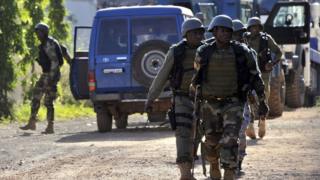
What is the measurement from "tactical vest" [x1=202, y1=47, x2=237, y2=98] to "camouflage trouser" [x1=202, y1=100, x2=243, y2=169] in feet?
0.46

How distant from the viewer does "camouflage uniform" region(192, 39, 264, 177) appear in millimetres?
9352

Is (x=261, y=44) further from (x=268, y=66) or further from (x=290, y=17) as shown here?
(x=290, y=17)

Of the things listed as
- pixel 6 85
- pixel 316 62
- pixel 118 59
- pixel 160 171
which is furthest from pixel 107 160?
pixel 316 62

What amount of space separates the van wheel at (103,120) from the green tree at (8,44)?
475cm

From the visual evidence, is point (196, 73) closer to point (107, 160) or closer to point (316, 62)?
point (107, 160)

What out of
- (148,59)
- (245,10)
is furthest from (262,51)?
(245,10)

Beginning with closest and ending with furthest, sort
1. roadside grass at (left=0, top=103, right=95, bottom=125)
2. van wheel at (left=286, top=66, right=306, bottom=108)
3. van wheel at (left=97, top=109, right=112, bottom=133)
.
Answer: van wheel at (left=97, top=109, right=112, bottom=133) < roadside grass at (left=0, top=103, right=95, bottom=125) < van wheel at (left=286, top=66, right=306, bottom=108)

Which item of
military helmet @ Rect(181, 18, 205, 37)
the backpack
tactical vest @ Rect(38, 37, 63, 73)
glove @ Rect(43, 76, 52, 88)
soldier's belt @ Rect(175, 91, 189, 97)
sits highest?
military helmet @ Rect(181, 18, 205, 37)

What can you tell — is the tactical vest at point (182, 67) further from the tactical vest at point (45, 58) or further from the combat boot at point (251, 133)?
the tactical vest at point (45, 58)

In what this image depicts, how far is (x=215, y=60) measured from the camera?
9.36 meters

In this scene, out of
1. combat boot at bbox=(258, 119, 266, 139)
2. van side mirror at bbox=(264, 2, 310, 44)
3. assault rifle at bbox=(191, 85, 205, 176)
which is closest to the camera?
assault rifle at bbox=(191, 85, 205, 176)

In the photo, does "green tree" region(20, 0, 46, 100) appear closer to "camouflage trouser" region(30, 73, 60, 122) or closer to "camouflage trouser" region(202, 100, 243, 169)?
"camouflage trouser" region(30, 73, 60, 122)

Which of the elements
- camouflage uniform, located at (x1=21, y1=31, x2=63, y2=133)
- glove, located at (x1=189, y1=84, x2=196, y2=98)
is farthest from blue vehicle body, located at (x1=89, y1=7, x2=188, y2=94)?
glove, located at (x1=189, y1=84, x2=196, y2=98)

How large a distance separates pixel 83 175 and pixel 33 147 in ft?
13.2
